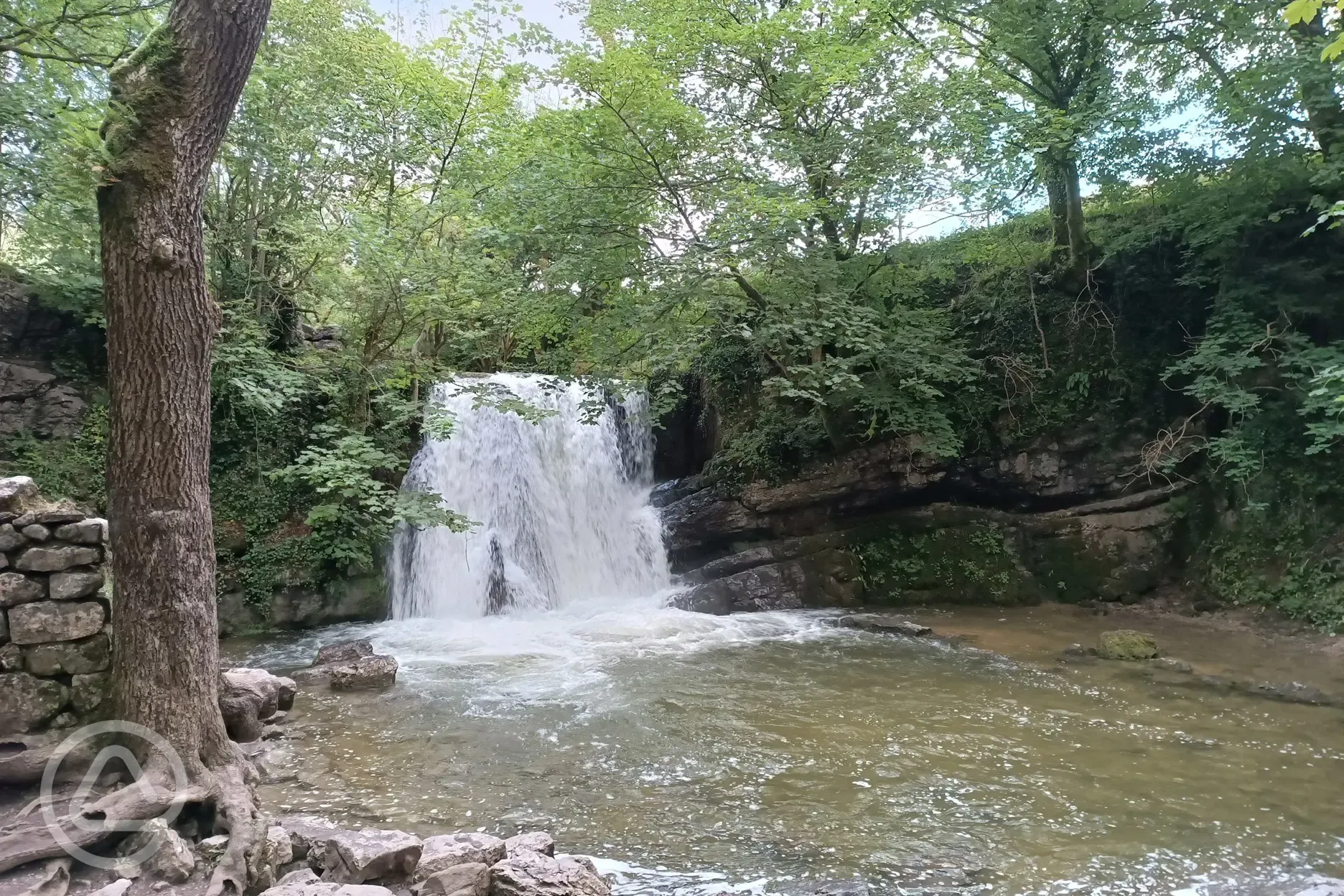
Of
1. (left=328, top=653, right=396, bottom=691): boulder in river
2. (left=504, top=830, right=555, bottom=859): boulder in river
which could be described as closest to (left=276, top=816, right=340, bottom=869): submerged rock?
(left=504, top=830, right=555, bottom=859): boulder in river

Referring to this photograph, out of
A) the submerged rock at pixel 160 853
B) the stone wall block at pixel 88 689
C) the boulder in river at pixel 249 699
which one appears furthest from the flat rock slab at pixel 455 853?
the stone wall block at pixel 88 689

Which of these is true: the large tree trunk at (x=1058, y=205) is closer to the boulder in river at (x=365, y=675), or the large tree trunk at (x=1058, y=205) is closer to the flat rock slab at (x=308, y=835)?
the boulder in river at (x=365, y=675)

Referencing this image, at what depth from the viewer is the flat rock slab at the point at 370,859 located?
3.25 metres

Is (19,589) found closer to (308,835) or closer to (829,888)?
(308,835)

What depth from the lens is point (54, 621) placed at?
12.2 feet

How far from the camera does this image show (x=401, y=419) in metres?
10.2

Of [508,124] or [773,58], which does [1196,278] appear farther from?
[508,124]

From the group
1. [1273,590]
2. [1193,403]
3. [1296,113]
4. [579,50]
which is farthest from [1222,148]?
[579,50]

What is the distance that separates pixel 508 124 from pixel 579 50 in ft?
12.2

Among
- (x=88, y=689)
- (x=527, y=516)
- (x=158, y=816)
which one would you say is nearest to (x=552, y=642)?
(x=527, y=516)

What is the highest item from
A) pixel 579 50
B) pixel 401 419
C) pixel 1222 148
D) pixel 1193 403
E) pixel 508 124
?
pixel 508 124

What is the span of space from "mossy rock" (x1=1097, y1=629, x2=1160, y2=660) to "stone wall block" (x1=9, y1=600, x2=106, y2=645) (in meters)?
8.41

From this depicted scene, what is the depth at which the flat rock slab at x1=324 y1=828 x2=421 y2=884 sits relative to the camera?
3252 millimetres
